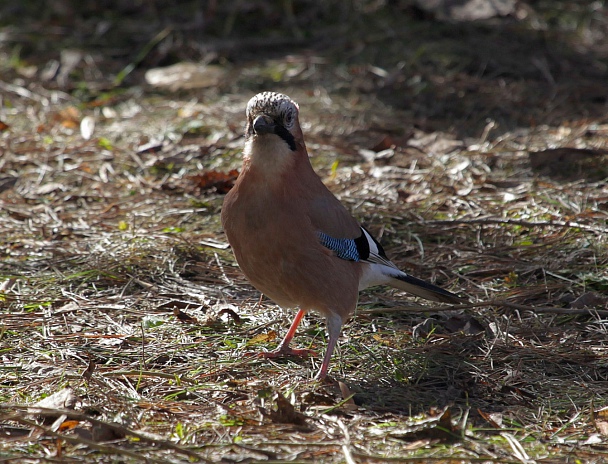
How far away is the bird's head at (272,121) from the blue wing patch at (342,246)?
1.43ft

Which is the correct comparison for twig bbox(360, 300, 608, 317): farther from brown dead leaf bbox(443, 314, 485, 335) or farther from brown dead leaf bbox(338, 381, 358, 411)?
brown dead leaf bbox(338, 381, 358, 411)

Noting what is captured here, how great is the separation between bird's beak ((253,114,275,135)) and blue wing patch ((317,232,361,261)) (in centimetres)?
53

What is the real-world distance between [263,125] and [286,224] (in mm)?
444

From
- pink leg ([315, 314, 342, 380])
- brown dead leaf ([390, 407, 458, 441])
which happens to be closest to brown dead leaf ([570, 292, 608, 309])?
pink leg ([315, 314, 342, 380])

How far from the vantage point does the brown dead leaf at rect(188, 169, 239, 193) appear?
5297mm

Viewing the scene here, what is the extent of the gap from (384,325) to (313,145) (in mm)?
2465

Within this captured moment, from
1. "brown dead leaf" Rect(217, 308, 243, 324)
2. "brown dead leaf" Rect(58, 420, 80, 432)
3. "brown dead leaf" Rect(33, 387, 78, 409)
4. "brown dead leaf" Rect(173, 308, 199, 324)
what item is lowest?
"brown dead leaf" Rect(217, 308, 243, 324)

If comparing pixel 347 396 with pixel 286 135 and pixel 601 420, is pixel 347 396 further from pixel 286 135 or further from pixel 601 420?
pixel 286 135

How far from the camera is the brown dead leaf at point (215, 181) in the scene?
530 cm

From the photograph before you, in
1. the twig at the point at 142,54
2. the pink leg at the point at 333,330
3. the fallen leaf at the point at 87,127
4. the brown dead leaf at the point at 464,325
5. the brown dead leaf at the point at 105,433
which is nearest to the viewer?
the brown dead leaf at the point at 105,433

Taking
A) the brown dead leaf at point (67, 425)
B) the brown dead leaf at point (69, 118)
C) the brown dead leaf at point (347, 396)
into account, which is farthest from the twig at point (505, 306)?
the brown dead leaf at point (69, 118)

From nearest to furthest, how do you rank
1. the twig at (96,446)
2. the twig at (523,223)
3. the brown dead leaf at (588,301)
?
the twig at (96,446) < the brown dead leaf at (588,301) < the twig at (523,223)

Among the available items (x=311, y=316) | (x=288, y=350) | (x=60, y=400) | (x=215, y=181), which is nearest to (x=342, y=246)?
(x=288, y=350)

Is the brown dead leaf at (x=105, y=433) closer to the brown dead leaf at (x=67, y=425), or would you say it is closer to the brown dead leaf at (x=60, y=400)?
the brown dead leaf at (x=67, y=425)
